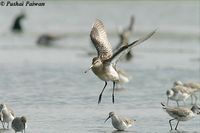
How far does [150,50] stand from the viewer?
2866 cm

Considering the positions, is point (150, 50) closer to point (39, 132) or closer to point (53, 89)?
point (53, 89)

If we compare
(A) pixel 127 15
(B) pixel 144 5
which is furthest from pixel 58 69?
(B) pixel 144 5

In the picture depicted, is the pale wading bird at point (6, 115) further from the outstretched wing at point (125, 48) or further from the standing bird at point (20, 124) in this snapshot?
the outstretched wing at point (125, 48)

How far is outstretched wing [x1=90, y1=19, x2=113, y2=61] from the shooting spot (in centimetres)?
1482

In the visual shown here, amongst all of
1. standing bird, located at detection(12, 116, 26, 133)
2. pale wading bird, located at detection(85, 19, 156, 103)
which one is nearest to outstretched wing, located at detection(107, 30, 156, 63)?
pale wading bird, located at detection(85, 19, 156, 103)

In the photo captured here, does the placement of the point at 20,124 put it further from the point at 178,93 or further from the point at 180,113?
the point at 178,93

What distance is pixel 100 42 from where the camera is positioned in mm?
15344

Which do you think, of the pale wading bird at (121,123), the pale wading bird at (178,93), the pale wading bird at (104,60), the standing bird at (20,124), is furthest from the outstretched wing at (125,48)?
the pale wading bird at (178,93)

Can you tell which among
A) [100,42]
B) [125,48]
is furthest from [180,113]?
[100,42]

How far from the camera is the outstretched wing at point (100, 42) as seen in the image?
14816 millimetres

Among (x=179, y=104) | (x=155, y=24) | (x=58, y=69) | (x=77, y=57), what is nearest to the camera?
(x=179, y=104)

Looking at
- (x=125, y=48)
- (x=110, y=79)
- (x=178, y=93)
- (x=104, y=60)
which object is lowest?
(x=178, y=93)

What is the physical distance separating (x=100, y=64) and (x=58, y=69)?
27.0ft

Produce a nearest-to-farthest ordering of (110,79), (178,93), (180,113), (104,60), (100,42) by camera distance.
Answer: (180,113), (104,60), (110,79), (100,42), (178,93)
